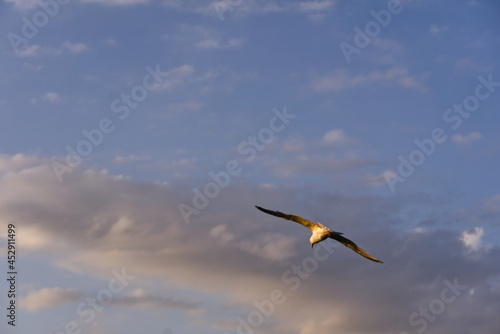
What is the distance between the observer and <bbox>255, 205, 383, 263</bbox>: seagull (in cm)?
4447

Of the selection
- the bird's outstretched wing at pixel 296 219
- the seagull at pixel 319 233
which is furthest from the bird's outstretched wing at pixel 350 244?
the bird's outstretched wing at pixel 296 219

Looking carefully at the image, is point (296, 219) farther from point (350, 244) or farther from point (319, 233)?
point (350, 244)

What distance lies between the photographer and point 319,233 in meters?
45.0

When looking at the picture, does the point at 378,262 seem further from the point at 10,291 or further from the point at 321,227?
the point at 10,291

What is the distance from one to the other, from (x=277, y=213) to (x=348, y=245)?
20.8 ft

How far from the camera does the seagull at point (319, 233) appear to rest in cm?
4447

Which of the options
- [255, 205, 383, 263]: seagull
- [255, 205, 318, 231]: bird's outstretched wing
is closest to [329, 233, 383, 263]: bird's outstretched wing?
[255, 205, 383, 263]: seagull

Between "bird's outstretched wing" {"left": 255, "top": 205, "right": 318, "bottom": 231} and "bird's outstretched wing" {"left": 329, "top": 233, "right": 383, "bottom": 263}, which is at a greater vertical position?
"bird's outstretched wing" {"left": 255, "top": 205, "right": 318, "bottom": 231}

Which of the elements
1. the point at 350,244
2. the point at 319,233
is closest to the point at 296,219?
the point at 319,233

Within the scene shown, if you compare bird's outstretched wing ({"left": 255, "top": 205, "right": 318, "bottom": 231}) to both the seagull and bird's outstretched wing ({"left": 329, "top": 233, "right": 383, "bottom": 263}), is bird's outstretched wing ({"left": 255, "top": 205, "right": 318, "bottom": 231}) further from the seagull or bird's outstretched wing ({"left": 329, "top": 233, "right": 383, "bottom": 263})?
bird's outstretched wing ({"left": 329, "top": 233, "right": 383, "bottom": 263})

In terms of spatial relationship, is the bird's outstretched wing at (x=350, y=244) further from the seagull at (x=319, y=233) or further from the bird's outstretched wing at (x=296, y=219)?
the bird's outstretched wing at (x=296, y=219)

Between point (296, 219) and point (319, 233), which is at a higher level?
point (296, 219)

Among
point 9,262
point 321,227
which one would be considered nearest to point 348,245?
point 321,227

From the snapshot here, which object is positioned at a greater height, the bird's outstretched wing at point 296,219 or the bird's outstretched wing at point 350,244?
the bird's outstretched wing at point 296,219
